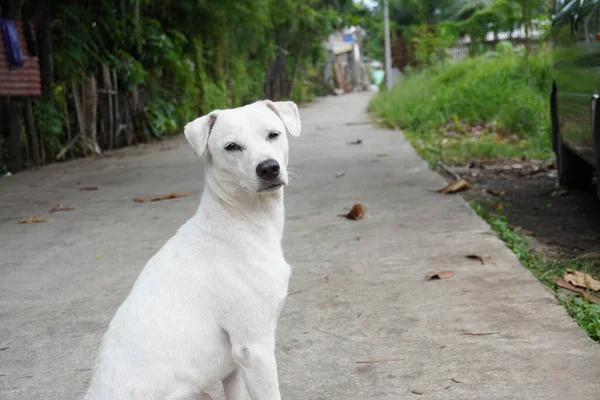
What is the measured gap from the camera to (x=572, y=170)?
25.5ft

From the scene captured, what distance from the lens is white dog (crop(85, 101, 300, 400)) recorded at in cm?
257

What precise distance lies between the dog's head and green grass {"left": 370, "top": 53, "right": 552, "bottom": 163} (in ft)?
23.5

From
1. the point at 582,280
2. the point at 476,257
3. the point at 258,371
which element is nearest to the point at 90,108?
the point at 476,257

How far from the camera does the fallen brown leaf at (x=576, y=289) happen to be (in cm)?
434

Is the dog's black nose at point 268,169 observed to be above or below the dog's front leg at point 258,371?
above

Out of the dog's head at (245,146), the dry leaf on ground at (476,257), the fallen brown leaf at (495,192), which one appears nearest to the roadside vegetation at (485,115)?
the fallen brown leaf at (495,192)

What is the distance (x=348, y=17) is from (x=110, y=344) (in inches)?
1236

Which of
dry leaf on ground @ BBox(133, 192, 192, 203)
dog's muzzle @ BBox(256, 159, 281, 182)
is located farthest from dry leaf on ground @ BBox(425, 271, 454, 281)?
dry leaf on ground @ BBox(133, 192, 192, 203)

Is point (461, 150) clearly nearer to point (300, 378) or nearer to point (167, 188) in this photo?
point (167, 188)

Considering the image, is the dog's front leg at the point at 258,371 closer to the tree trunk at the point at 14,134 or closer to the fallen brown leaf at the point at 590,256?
the fallen brown leaf at the point at 590,256

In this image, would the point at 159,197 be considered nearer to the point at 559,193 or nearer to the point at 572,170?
the point at 559,193

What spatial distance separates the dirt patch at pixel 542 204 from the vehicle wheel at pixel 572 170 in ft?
0.27

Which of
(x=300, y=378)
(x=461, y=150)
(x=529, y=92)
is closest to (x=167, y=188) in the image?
(x=461, y=150)

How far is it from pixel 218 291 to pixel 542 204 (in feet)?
17.5
